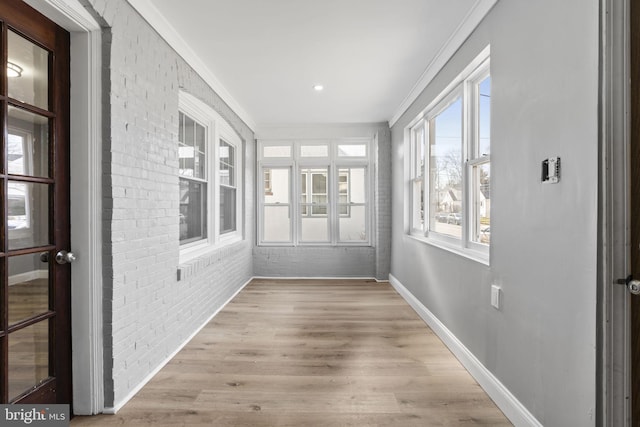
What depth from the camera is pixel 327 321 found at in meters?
3.59

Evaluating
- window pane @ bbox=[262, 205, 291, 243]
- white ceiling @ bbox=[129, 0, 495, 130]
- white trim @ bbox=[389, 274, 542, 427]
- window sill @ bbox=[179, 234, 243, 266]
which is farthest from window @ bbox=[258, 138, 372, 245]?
white trim @ bbox=[389, 274, 542, 427]

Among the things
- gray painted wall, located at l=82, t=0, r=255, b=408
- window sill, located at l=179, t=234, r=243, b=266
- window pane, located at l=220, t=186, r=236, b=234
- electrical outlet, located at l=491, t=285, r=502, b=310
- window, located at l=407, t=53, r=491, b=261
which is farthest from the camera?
window pane, located at l=220, t=186, r=236, b=234

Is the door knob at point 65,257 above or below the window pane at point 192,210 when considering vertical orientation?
below

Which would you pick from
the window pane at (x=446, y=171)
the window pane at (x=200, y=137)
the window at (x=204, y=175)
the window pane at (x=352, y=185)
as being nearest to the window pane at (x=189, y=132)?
the window at (x=204, y=175)

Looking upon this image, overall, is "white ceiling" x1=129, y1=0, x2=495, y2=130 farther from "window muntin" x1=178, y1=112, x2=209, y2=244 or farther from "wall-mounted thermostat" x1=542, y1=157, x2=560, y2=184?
"wall-mounted thermostat" x1=542, y1=157, x2=560, y2=184

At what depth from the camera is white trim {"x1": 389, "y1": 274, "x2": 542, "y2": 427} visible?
1.82 meters

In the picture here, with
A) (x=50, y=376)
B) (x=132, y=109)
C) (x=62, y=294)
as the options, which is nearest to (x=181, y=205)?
(x=132, y=109)

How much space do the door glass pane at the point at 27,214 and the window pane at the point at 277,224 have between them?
162 inches

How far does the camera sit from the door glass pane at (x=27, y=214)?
1.55 m

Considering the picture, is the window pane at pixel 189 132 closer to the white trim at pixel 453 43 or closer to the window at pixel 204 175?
the window at pixel 204 175

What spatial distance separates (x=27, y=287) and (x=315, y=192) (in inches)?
175

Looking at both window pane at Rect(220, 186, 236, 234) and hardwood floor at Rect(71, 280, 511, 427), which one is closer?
hardwood floor at Rect(71, 280, 511, 427)

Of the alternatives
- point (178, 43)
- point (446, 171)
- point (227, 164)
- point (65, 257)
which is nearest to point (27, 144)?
point (65, 257)

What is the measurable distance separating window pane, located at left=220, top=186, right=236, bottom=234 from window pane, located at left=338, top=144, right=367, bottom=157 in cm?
197
